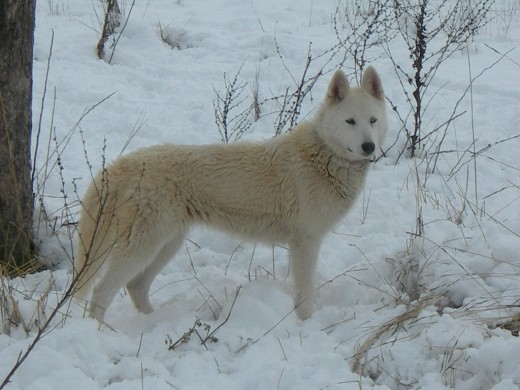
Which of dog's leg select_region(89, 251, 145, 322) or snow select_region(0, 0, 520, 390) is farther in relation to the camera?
dog's leg select_region(89, 251, 145, 322)

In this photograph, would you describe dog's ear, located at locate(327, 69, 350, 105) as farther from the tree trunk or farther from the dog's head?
the tree trunk

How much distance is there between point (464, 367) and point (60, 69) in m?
5.99

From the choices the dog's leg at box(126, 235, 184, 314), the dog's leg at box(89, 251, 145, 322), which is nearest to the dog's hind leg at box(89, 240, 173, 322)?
the dog's leg at box(89, 251, 145, 322)

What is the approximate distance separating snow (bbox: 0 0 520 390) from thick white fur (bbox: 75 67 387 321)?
25 cm

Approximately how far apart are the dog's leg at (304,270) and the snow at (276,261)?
0.08 meters

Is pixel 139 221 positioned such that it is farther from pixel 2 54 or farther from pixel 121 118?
pixel 121 118

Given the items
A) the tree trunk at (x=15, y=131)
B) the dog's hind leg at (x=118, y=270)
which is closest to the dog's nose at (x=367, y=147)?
the dog's hind leg at (x=118, y=270)

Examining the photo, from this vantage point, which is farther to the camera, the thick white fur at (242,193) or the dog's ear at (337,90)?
the dog's ear at (337,90)

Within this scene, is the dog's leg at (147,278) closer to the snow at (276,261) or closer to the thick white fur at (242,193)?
the thick white fur at (242,193)

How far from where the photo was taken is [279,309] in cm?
423

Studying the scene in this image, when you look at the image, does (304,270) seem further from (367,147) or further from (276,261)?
(367,147)

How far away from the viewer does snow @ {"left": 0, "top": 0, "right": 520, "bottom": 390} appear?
337cm

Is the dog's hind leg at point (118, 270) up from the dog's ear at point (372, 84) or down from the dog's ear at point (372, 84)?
down

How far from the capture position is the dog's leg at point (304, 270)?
434cm
